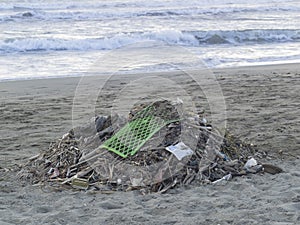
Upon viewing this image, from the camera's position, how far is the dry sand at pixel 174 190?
432cm

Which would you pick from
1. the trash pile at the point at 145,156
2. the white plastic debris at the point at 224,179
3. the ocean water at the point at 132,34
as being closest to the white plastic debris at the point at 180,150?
the trash pile at the point at 145,156

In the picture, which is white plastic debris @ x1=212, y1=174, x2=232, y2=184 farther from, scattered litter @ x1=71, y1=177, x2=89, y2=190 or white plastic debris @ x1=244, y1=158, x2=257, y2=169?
scattered litter @ x1=71, y1=177, x2=89, y2=190

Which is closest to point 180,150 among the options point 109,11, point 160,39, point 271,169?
point 271,169

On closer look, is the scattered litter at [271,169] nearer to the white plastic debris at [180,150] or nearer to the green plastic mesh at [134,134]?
the white plastic debris at [180,150]

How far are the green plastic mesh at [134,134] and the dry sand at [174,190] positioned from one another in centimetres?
58

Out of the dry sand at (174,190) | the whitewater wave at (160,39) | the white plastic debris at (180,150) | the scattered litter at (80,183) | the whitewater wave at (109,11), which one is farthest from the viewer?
the whitewater wave at (109,11)

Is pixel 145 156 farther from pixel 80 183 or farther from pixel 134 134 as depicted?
pixel 80 183

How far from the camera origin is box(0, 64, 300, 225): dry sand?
4.32m

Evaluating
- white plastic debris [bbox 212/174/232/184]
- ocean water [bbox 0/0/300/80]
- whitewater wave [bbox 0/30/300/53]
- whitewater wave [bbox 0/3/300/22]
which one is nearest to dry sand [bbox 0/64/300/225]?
white plastic debris [bbox 212/174/232/184]

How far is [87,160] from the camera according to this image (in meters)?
5.31

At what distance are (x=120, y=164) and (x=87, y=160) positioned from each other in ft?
1.27

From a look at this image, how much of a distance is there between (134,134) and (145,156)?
1.14ft

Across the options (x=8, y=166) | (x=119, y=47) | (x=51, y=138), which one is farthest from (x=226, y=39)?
(x=8, y=166)

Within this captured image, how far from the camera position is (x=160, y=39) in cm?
1953
